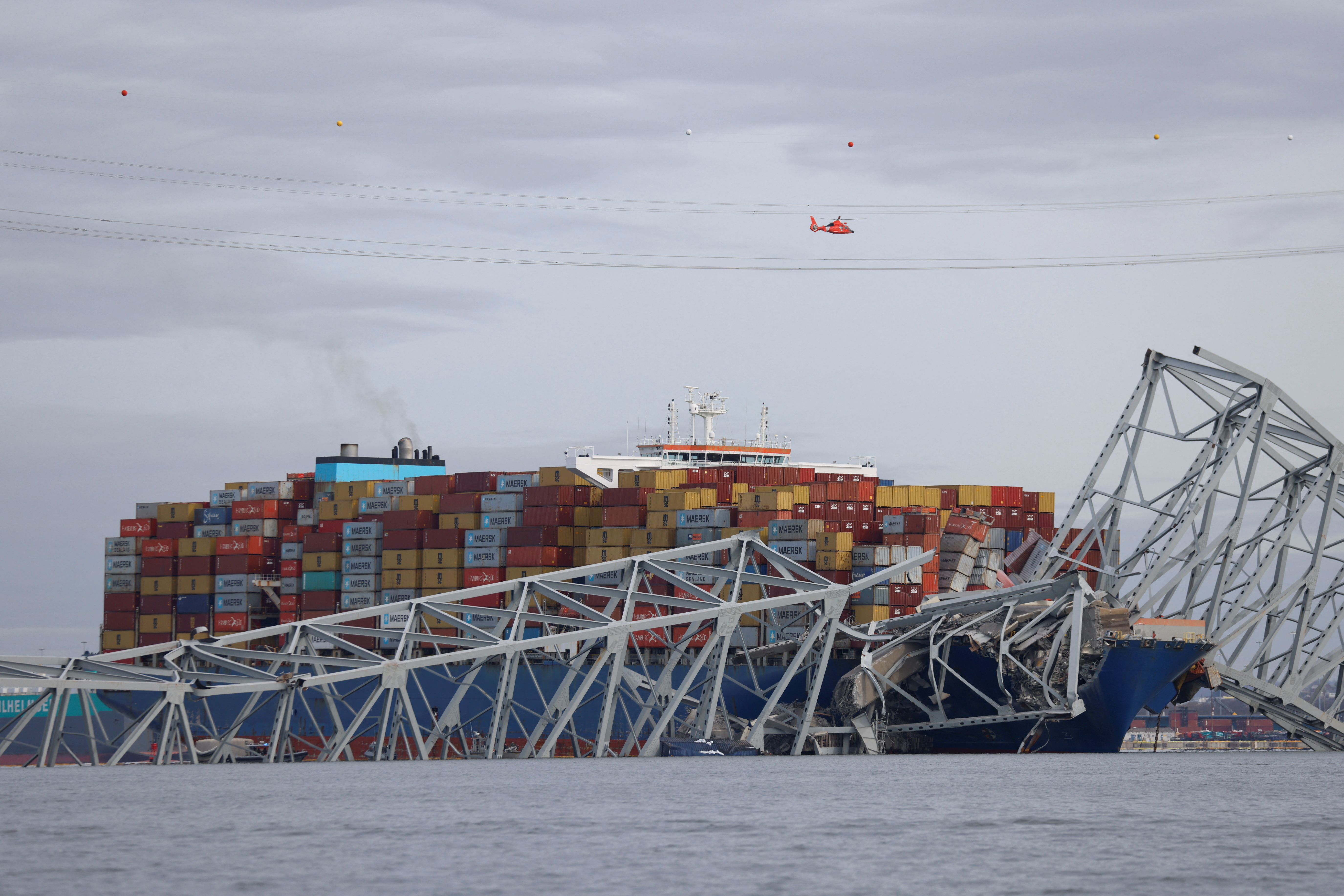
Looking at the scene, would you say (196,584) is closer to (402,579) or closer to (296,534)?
(296,534)

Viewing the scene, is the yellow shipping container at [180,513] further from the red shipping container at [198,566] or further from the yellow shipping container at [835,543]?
the yellow shipping container at [835,543]

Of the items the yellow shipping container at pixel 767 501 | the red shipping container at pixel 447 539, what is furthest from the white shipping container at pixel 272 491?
the yellow shipping container at pixel 767 501

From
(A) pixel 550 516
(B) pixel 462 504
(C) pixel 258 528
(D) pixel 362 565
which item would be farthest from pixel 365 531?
(A) pixel 550 516

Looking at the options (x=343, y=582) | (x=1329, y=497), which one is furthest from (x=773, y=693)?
(x=343, y=582)

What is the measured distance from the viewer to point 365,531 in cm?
9725

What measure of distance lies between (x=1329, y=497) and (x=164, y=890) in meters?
55.4

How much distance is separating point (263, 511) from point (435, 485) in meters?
12.8

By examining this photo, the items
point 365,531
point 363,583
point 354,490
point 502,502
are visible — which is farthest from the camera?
point 354,490

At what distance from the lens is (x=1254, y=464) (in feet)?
230

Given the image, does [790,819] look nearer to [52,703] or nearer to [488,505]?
[52,703]

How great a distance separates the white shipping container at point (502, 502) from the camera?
93.1 meters

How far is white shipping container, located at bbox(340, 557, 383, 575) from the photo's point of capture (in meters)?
96.9

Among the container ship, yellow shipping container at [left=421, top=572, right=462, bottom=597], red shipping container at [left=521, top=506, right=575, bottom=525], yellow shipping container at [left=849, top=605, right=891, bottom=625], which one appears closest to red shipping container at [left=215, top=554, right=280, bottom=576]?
the container ship

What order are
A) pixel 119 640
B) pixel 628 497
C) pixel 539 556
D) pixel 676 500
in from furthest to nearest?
pixel 119 640 < pixel 539 556 < pixel 628 497 < pixel 676 500
